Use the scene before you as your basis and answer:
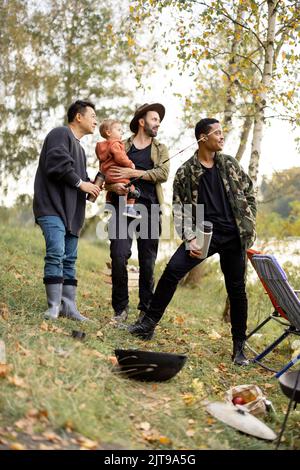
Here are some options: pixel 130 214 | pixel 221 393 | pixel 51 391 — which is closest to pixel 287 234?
pixel 130 214

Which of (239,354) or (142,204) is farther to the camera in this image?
(142,204)

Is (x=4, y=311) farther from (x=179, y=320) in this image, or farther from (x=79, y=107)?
(x=179, y=320)

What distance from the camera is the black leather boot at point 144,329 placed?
6.11 meters

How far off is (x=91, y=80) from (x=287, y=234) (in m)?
7.01

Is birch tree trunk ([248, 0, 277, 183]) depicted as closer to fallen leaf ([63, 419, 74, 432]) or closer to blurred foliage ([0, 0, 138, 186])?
fallen leaf ([63, 419, 74, 432])

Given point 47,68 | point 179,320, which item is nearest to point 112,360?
point 179,320

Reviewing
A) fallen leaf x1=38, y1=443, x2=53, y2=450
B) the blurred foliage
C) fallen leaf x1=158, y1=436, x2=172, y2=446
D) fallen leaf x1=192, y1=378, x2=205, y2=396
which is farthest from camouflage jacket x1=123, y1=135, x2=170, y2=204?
the blurred foliage

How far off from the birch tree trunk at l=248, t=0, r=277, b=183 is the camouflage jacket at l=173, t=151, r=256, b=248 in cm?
238

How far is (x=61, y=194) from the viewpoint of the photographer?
615 centimetres

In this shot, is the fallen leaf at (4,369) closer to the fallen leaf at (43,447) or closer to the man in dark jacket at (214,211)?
the fallen leaf at (43,447)

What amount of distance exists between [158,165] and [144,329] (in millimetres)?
1616

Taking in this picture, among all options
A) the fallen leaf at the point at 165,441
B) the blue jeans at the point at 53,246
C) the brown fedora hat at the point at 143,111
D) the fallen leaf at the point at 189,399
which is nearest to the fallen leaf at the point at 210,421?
the fallen leaf at the point at 189,399

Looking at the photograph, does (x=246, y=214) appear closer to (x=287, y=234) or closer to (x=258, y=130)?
(x=258, y=130)

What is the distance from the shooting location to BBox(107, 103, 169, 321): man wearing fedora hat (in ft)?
21.3
